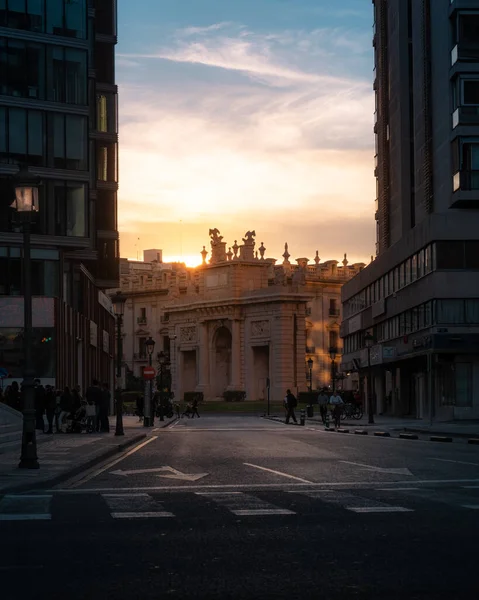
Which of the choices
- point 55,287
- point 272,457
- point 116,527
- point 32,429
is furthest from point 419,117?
point 116,527

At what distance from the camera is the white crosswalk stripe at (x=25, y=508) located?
13.2 metres

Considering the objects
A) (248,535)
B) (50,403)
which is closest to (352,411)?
(50,403)

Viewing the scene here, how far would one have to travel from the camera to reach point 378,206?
273ft

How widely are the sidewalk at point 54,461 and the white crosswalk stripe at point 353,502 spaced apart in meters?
4.53

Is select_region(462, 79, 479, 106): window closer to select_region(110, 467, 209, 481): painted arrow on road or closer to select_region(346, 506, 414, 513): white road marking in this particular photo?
select_region(110, 467, 209, 481): painted arrow on road

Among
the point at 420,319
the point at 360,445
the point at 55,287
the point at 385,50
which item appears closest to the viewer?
the point at 360,445

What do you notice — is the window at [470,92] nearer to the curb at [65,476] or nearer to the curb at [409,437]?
the curb at [409,437]

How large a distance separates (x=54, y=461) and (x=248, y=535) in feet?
43.5

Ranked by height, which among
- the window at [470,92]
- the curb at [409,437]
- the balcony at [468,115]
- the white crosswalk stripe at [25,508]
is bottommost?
the curb at [409,437]

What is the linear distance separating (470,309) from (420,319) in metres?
4.03

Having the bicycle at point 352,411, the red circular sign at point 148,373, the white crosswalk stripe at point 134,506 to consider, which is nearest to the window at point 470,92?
the bicycle at point 352,411

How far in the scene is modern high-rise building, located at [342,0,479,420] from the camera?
5791cm

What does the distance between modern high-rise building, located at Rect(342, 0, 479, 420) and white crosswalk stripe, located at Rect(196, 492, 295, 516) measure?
32.8 metres

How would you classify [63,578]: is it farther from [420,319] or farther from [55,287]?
[420,319]
